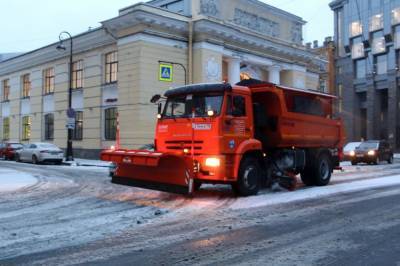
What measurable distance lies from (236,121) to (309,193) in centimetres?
292

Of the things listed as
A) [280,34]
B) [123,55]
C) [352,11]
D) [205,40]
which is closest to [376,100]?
[352,11]

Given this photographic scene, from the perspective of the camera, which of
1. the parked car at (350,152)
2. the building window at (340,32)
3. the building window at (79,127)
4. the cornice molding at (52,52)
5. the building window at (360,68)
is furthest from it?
the building window at (340,32)

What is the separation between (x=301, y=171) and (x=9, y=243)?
9.96 meters

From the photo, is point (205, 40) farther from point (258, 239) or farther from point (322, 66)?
point (258, 239)

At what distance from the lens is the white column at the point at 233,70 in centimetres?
3350

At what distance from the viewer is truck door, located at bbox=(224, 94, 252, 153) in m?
11.9

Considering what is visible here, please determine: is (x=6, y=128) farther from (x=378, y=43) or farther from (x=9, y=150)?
(x=378, y=43)

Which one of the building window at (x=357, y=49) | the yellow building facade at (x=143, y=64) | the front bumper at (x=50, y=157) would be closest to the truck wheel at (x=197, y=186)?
the yellow building facade at (x=143, y=64)

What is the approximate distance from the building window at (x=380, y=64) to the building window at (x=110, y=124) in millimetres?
40200

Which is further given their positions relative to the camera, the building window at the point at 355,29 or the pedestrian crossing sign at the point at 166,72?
the building window at the point at 355,29

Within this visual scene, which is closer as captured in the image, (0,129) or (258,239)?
(258,239)

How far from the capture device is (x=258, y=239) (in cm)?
741

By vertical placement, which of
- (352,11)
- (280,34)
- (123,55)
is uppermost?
(352,11)

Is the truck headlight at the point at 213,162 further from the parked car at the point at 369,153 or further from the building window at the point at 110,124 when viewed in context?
the building window at the point at 110,124
